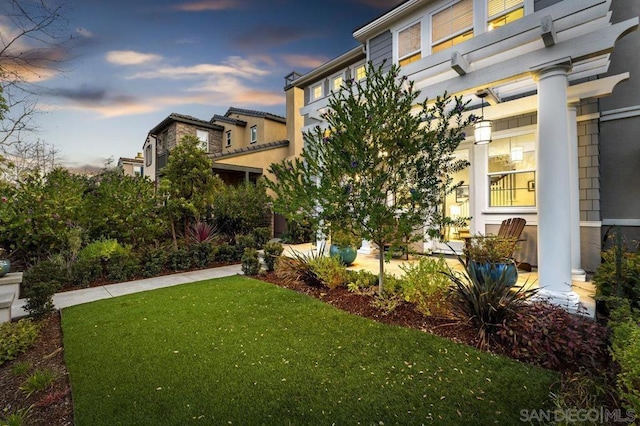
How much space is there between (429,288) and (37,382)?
4.13 meters

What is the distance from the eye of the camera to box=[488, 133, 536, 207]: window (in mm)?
6375

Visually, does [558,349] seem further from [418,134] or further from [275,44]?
[275,44]

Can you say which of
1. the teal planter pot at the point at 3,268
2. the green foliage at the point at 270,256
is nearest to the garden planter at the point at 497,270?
the green foliage at the point at 270,256

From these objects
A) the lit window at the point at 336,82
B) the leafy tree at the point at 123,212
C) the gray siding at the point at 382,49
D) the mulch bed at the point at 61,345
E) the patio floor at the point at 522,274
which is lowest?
the mulch bed at the point at 61,345

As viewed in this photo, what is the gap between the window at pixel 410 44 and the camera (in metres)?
7.28

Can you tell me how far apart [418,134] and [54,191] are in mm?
7828

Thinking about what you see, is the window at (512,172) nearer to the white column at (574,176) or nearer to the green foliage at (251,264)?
the white column at (574,176)

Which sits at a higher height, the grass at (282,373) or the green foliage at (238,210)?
the green foliage at (238,210)

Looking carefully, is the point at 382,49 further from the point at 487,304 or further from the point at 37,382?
the point at 37,382

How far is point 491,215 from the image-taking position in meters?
6.82

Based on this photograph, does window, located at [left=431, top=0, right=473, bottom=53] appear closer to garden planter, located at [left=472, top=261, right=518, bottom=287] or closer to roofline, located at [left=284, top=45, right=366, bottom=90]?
roofline, located at [left=284, top=45, right=366, bottom=90]

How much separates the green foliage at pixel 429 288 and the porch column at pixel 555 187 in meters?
1.33

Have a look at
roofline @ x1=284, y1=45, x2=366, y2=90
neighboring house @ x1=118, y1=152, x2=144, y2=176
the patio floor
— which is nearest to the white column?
the patio floor

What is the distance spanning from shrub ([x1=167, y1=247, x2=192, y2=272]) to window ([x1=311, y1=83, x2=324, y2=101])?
8368mm
